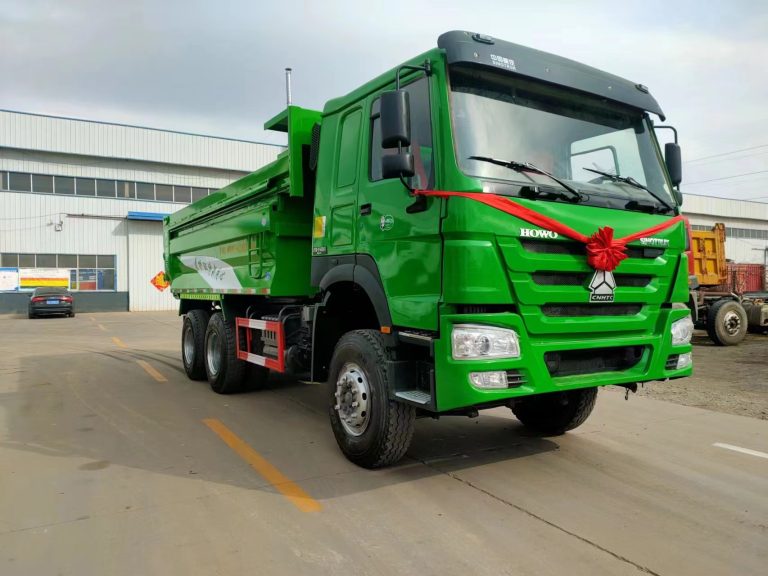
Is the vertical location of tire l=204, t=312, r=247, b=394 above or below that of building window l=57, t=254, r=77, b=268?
below

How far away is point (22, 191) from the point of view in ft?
98.1

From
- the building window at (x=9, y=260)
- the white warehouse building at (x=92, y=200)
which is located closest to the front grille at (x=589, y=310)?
the white warehouse building at (x=92, y=200)

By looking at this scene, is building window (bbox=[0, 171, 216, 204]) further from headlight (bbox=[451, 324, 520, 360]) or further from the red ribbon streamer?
headlight (bbox=[451, 324, 520, 360])

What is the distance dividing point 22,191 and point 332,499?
32.3 metres

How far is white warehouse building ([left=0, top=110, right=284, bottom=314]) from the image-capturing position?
29750mm

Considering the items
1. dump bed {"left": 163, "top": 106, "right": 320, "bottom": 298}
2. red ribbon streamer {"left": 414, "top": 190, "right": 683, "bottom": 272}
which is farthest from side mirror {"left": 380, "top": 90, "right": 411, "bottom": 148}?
dump bed {"left": 163, "top": 106, "right": 320, "bottom": 298}

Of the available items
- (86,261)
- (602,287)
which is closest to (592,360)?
(602,287)

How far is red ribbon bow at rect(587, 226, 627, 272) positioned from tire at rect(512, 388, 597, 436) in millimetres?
1665

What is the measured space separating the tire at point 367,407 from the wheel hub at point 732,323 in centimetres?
1225

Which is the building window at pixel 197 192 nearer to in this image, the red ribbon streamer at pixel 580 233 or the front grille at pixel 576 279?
the red ribbon streamer at pixel 580 233

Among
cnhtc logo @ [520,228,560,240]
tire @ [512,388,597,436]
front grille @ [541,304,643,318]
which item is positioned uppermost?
cnhtc logo @ [520,228,560,240]

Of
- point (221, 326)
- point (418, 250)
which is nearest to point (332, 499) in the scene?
point (418, 250)

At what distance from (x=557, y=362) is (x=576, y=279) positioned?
0.58m

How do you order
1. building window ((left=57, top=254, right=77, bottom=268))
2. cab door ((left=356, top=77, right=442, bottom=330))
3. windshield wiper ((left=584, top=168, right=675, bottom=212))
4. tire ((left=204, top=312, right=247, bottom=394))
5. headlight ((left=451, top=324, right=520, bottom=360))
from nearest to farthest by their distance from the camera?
1. headlight ((left=451, top=324, right=520, bottom=360))
2. cab door ((left=356, top=77, right=442, bottom=330))
3. windshield wiper ((left=584, top=168, right=675, bottom=212))
4. tire ((left=204, top=312, right=247, bottom=394))
5. building window ((left=57, top=254, right=77, bottom=268))
